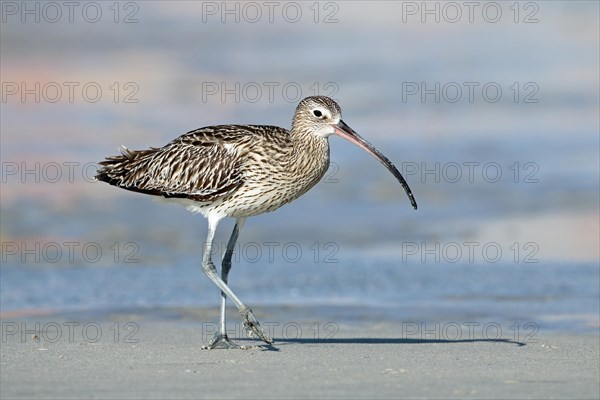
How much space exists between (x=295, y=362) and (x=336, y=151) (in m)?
11.3

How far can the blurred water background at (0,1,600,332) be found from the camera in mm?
12945

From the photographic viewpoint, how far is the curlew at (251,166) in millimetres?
10492

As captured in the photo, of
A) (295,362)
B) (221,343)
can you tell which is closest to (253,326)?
(221,343)

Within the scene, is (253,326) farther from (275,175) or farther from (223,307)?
(275,175)

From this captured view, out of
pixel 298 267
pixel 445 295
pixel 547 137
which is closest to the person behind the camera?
pixel 445 295

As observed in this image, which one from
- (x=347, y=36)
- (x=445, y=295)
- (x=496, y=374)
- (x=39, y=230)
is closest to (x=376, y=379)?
(x=496, y=374)

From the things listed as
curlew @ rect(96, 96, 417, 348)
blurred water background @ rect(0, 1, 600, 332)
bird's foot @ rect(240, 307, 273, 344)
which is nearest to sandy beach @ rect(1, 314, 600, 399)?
bird's foot @ rect(240, 307, 273, 344)

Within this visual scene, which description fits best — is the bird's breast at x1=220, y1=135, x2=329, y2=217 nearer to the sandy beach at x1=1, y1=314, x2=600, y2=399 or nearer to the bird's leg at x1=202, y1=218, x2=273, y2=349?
the bird's leg at x1=202, y1=218, x2=273, y2=349

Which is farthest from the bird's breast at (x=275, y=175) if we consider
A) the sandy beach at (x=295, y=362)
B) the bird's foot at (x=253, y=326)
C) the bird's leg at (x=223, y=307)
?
the sandy beach at (x=295, y=362)

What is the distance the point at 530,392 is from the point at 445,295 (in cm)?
484

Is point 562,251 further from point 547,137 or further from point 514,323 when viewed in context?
point 547,137

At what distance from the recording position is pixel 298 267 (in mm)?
13992

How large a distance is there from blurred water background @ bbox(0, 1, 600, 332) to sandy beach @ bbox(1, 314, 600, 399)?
0.98 metres

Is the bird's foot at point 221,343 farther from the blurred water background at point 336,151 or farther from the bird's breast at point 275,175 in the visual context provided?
the blurred water background at point 336,151
